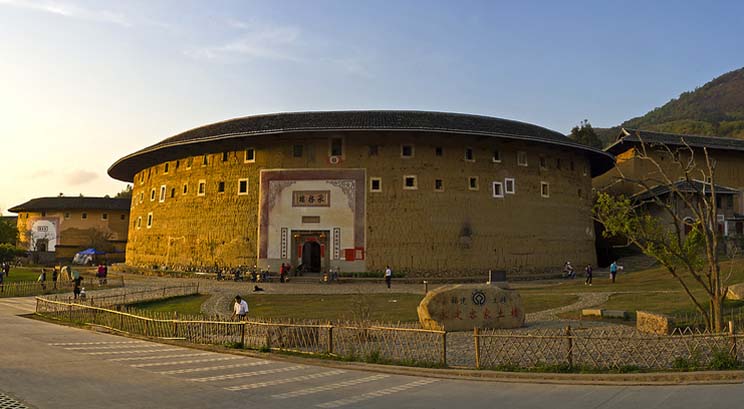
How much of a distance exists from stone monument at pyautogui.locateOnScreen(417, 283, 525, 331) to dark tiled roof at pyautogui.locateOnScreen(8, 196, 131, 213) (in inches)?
2018

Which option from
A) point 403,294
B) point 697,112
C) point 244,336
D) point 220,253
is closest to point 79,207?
point 220,253

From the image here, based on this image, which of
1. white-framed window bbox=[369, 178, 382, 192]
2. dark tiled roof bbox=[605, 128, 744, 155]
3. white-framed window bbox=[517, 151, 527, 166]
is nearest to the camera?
white-framed window bbox=[369, 178, 382, 192]

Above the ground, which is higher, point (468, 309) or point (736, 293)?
point (736, 293)

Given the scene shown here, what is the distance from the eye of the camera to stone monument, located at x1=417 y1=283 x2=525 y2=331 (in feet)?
41.6

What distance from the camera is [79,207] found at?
55.4 m

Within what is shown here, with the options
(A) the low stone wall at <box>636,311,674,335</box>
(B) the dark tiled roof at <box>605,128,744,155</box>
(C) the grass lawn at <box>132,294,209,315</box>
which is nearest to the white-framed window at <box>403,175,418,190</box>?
(C) the grass lawn at <box>132,294,209,315</box>

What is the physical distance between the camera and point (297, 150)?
1228 inches

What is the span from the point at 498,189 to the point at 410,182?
5.44 metres

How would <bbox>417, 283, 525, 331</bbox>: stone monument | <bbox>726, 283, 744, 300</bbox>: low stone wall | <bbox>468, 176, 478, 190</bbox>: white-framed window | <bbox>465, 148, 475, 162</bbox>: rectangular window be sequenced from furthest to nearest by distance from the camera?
<bbox>465, 148, 475, 162</bbox>: rectangular window
<bbox>468, 176, 478, 190</bbox>: white-framed window
<bbox>726, 283, 744, 300</bbox>: low stone wall
<bbox>417, 283, 525, 331</bbox>: stone monument

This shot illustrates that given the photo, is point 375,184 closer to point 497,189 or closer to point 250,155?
point 497,189

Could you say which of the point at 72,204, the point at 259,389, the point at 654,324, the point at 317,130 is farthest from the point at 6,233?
the point at 654,324

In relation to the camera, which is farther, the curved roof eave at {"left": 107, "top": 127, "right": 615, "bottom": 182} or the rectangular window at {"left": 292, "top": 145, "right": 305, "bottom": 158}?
the rectangular window at {"left": 292, "top": 145, "right": 305, "bottom": 158}

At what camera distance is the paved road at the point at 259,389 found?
653 cm

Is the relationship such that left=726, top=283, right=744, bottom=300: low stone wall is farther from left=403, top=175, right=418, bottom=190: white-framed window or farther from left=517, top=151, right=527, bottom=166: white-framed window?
left=517, top=151, right=527, bottom=166: white-framed window
